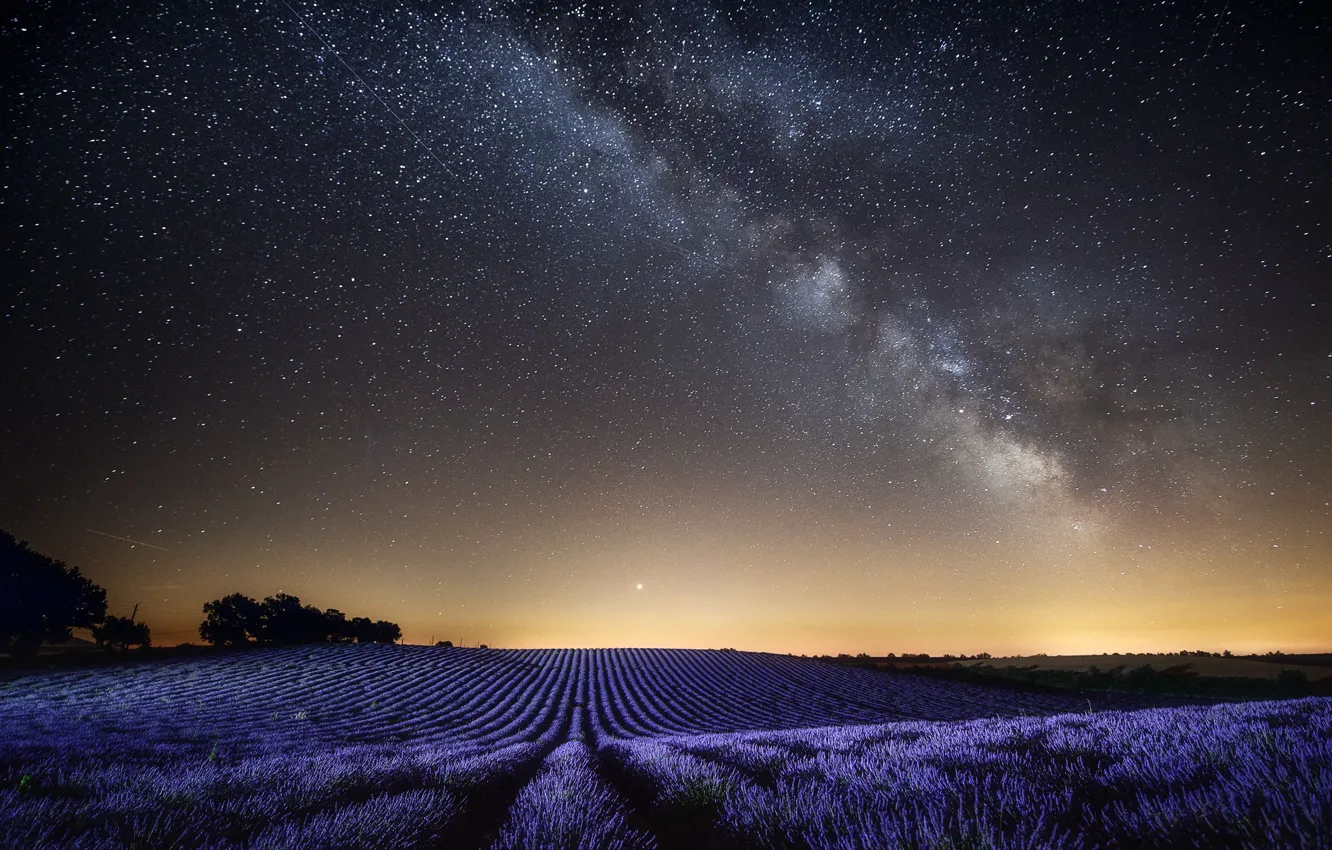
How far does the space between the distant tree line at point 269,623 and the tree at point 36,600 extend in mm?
11507

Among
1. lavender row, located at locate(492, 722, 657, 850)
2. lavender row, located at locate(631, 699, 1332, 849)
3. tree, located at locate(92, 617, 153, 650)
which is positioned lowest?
tree, located at locate(92, 617, 153, 650)

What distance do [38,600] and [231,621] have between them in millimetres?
17839

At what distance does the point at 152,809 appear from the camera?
3.67 m

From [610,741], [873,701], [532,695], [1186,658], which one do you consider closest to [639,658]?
[532,695]

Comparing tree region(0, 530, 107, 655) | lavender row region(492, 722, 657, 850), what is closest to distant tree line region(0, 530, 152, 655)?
tree region(0, 530, 107, 655)

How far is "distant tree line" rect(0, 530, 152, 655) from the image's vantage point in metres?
39.5

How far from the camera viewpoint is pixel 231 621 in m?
57.2

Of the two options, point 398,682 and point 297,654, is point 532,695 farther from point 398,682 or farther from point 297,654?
point 297,654

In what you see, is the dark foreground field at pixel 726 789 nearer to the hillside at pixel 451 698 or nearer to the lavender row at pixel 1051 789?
the lavender row at pixel 1051 789

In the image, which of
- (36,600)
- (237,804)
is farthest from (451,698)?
(36,600)

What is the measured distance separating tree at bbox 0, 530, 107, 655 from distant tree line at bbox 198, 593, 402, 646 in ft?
37.8

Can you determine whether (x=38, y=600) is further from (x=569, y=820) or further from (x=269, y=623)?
(x=569, y=820)

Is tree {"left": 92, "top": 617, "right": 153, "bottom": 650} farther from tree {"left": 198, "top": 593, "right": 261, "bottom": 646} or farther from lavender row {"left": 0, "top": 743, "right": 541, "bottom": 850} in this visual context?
lavender row {"left": 0, "top": 743, "right": 541, "bottom": 850}

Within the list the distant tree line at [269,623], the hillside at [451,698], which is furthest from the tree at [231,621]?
the hillside at [451,698]
